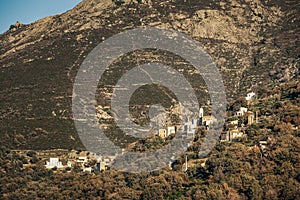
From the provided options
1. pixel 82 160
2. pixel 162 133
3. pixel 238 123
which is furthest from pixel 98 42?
pixel 238 123

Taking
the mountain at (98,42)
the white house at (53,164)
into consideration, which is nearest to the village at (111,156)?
the white house at (53,164)

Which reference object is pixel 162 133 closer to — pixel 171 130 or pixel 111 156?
pixel 171 130

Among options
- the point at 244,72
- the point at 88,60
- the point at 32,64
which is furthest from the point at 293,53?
the point at 32,64

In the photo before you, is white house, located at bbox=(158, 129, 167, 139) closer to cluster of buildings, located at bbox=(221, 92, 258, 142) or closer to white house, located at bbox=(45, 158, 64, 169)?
cluster of buildings, located at bbox=(221, 92, 258, 142)

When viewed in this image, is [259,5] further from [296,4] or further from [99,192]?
[99,192]

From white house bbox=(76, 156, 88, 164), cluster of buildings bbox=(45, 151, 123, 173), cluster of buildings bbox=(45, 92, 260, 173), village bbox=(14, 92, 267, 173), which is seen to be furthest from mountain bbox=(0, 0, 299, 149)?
cluster of buildings bbox=(45, 92, 260, 173)

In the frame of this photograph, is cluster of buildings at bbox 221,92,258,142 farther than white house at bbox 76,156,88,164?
No
